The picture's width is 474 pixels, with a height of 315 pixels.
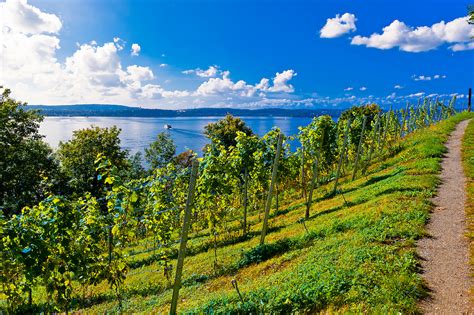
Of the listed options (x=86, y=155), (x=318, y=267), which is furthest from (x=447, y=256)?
(x=86, y=155)

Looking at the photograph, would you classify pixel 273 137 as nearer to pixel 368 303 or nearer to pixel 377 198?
pixel 377 198

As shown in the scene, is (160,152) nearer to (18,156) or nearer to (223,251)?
(18,156)

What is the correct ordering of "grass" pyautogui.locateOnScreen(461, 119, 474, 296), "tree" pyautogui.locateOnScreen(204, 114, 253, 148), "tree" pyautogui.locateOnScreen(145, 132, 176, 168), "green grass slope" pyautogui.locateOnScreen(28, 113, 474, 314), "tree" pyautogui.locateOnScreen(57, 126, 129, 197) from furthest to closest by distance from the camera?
"tree" pyautogui.locateOnScreen(204, 114, 253, 148), "tree" pyautogui.locateOnScreen(145, 132, 176, 168), "tree" pyautogui.locateOnScreen(57, 126, 129, 197), "grass" pyautogui.locateOnScreen(461, 119, 474, 296), "green grass slope" pyautogui.locateOnScreen(28, 113, 474, 314)

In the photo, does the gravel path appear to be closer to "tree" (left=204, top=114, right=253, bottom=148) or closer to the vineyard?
the vineyard

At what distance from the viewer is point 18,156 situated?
23.7 metres

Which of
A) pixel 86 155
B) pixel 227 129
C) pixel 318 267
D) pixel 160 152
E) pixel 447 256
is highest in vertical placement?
pixel 227 129

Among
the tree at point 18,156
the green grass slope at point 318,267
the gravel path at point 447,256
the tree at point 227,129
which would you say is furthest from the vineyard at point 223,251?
the tree at point 227,129

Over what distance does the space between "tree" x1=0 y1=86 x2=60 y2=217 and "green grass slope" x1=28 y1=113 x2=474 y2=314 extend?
1595 cm

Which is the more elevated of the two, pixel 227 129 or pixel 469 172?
pixel 227 129

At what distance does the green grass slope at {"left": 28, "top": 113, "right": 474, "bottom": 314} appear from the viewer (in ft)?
18.1

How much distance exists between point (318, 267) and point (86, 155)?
29.0 meters

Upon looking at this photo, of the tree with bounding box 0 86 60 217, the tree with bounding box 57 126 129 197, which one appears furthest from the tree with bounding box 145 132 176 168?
the tree with bounding box 0 86 60 217

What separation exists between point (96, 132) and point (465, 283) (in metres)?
32.9

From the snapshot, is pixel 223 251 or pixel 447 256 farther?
pixel 223 251
